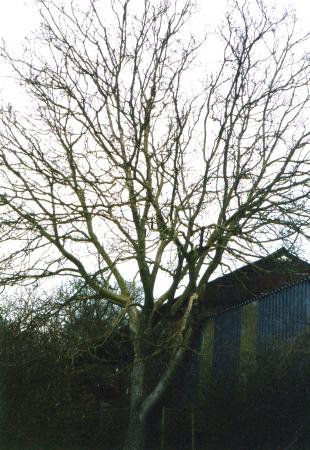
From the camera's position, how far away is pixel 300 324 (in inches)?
403

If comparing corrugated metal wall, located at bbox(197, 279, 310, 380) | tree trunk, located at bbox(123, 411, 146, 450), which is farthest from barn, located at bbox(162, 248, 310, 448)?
tree trunk, located at bbox(123, 411, 146, 450)

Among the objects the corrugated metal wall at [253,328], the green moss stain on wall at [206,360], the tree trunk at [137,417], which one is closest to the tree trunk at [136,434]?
the tree trunk at [137,417]

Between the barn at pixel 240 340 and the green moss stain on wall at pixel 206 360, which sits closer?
the barn at pixel 240 340

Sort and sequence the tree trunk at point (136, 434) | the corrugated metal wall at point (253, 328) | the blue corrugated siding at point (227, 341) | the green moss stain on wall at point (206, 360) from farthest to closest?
the green moss stain on wall at point (206, 360) < the blue corrugated siding at point (227, 341) < the tree trunk at point (136, 434) < the corrugated metal wall at point (253, 328)

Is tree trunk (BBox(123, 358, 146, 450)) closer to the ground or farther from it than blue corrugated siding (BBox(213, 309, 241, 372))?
closer to the ground

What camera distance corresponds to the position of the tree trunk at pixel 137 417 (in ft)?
38.1

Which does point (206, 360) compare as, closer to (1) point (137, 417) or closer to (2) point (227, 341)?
(2) point (227, 341)

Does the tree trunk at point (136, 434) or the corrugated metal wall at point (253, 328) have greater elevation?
the corrugated metal wall at point (253, 328)

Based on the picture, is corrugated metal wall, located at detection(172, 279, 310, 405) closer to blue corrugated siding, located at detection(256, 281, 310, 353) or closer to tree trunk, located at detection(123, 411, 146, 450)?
blue corrugated siding, located at detection(256, 281, 310, 353)

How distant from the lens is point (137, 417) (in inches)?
466

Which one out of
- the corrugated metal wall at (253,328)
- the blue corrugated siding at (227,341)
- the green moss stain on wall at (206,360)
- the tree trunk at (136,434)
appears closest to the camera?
the corrugated metal wall at (253,328)

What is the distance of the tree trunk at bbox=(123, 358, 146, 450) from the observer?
11617 millimetres

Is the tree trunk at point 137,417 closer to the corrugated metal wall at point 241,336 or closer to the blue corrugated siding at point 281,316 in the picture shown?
the corrugated metal wall at point 241,336

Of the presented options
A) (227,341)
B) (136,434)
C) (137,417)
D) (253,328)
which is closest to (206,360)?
(227,341)
